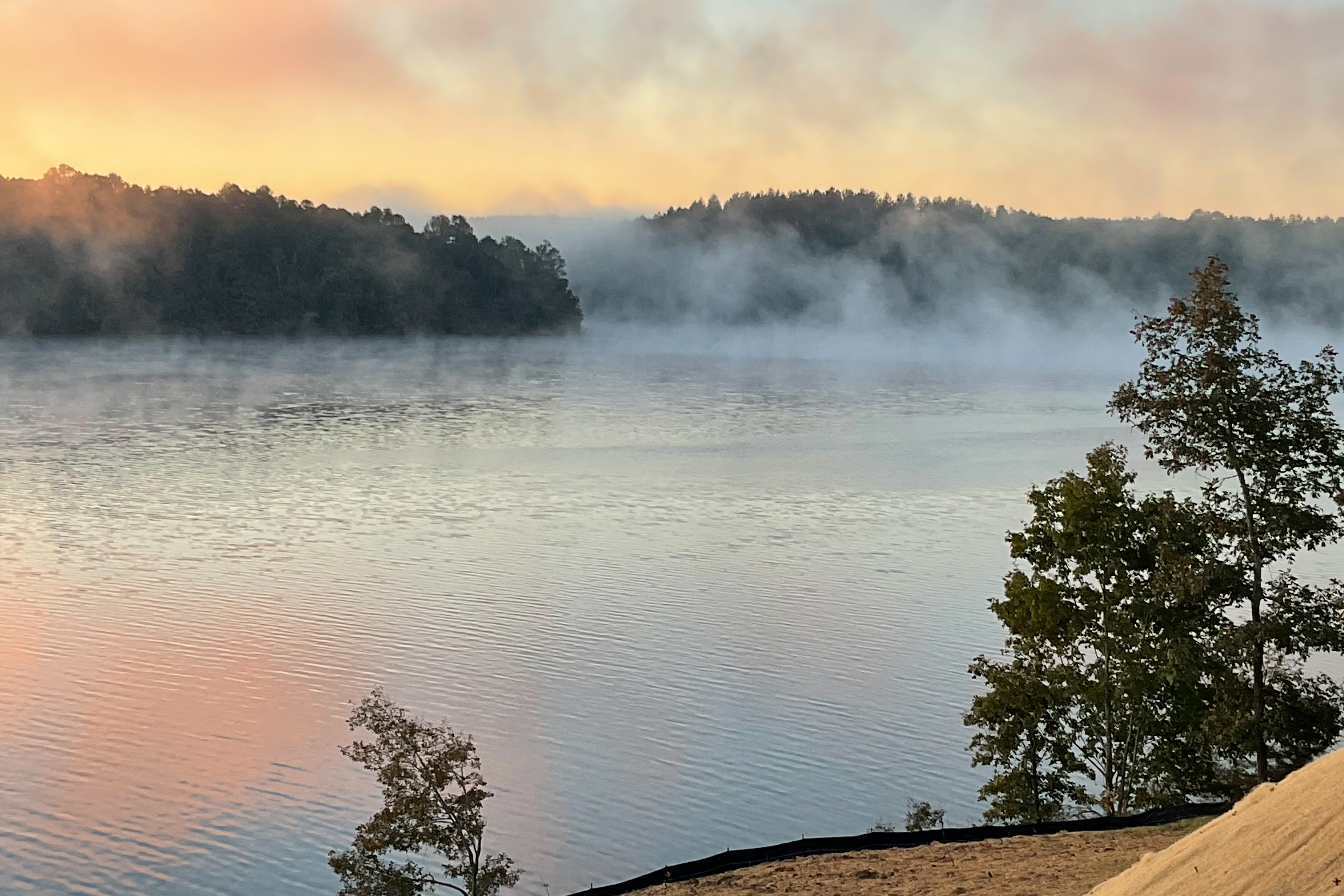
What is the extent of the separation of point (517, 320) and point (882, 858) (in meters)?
184

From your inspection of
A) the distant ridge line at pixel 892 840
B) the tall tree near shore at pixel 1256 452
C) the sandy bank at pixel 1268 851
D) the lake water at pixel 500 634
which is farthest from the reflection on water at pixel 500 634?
the sandy bank at pixel 1268 851

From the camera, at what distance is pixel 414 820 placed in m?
15.3

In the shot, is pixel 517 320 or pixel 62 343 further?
pixel 517 320

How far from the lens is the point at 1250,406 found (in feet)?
54.7

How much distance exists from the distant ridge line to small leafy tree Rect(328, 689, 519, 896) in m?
1.45

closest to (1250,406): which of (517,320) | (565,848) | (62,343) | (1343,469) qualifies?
(1343,469)

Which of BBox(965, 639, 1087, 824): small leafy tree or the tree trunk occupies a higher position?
the tree trunk

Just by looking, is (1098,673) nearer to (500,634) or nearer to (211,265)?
(500,634)

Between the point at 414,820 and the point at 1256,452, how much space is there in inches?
425

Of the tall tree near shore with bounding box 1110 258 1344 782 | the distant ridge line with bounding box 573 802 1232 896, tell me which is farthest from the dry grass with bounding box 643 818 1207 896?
the tall tree near shore with bounding box 1110 258 1344 782

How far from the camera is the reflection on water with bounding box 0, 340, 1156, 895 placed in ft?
64.4

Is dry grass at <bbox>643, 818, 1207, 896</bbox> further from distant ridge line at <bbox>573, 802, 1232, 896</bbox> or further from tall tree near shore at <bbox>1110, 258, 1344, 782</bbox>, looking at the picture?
→ tall tree near shore at <bbox>1110, 258, 1344, 782</bbox>

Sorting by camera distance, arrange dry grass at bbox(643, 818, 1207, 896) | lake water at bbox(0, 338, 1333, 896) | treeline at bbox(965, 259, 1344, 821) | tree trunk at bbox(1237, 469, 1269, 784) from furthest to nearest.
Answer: lake water at bbox(0, 338, 1333, 896) → tree trunk at bbox(1237, 469, 1269, 784) → treeline at bbox(965, 259, 1344, 821) → dry grass at bbox(643, 818, 1207, 896)

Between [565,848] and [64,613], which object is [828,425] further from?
[565,848]
